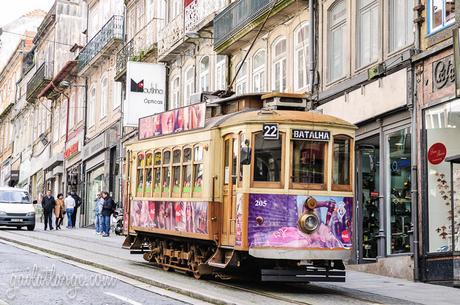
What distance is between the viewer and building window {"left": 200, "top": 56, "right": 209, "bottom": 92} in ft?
94.5

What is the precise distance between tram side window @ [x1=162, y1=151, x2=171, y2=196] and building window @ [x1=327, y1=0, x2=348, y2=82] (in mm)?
5647

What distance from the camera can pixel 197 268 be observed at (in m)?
14.6

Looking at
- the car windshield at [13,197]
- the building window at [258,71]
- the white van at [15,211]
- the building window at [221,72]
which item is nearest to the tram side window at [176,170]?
the building window at [258,71]

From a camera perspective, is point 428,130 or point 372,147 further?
point 372,147

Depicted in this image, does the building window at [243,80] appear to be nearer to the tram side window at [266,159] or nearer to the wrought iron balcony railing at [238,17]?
the wrought iron balcony railing at [238,17]

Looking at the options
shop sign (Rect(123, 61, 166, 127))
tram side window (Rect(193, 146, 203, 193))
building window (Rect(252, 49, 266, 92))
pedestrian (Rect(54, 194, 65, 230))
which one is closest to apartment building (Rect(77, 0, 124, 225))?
pedestrian (Rect(54, 194, 65, 230))

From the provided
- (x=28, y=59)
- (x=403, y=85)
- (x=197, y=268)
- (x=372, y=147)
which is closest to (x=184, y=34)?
(x=372, y=147)

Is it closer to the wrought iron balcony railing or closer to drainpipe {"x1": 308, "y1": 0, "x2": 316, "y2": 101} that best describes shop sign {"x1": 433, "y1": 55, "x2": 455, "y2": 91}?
drainpipe {"x1": 308, "y1": 0, "x2": 316, "y2": 101}

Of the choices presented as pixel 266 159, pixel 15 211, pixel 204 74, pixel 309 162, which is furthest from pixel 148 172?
pixel 15 211

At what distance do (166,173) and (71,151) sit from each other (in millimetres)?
29295

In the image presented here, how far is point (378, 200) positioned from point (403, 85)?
9.56 feet

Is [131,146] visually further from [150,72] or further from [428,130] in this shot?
[150,72]

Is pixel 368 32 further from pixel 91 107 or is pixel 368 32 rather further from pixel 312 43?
pixel 91 107

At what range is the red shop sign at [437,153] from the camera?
51.2 feet
